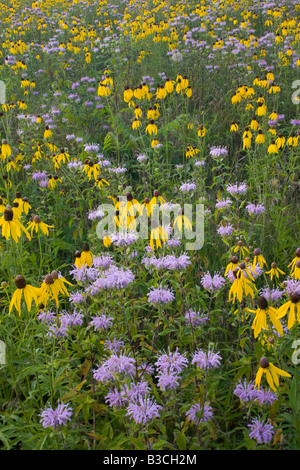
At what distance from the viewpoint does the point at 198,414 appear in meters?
1.66

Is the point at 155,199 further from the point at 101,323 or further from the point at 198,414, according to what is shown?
the point at 198,414

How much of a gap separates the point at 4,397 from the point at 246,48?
21.1 feet

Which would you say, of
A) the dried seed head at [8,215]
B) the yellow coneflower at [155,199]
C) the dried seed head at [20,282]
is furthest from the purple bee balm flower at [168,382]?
the dried seed head at [8,215]

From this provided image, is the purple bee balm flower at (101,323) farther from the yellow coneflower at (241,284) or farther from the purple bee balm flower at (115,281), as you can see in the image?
the yellow coneflower at (241,284)

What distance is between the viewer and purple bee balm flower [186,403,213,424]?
166cm

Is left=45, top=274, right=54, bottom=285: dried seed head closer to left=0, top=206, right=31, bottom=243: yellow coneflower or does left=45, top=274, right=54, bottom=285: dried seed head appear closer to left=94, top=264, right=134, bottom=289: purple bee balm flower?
left=94, top=264, right=134, bottom=289: purple bee balm flower

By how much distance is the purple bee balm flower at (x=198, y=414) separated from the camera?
1663mm

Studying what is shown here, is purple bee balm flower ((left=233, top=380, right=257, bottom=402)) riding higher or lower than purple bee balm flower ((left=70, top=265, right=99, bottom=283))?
lower

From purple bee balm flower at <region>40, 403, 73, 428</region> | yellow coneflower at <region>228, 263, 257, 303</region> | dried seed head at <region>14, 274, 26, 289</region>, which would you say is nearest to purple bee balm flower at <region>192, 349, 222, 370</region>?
yellow coneflower at <region>228, 263, 257, 303</region>

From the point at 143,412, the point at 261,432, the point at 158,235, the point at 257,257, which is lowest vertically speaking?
the point at 261,432

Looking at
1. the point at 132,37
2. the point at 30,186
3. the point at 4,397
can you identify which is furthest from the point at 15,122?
the point at 4,397

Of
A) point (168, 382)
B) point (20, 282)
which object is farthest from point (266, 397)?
point (20, 282)

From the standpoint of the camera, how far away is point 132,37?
773 cm
